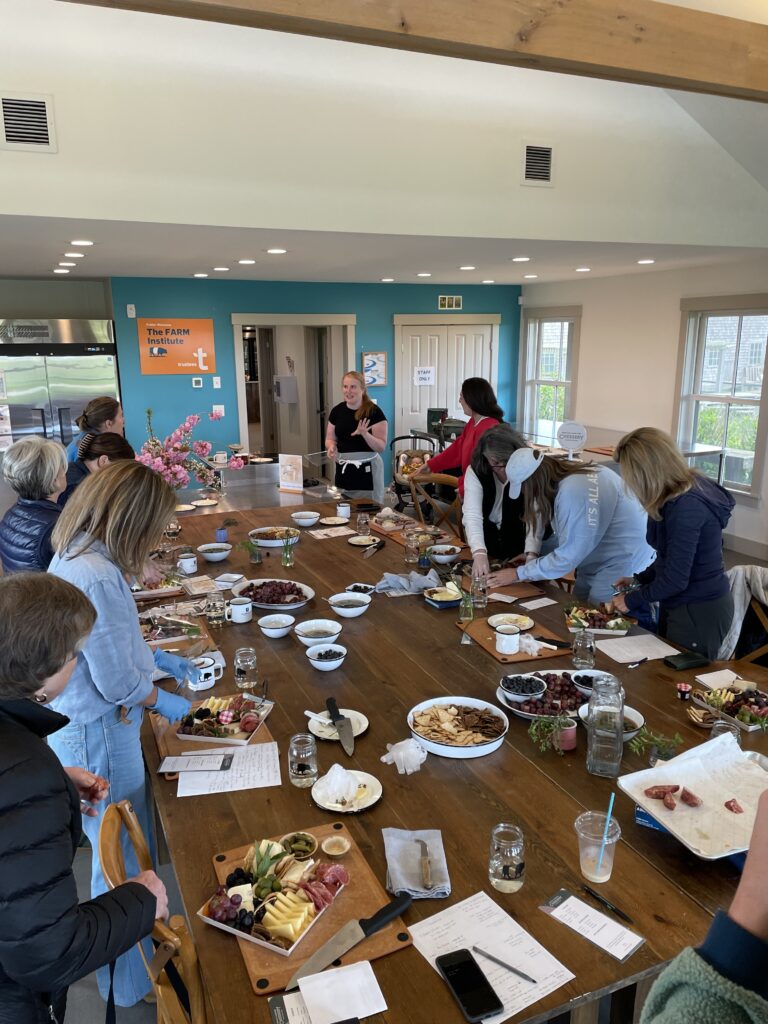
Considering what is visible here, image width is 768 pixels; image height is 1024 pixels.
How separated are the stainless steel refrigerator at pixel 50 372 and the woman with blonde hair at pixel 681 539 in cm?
593

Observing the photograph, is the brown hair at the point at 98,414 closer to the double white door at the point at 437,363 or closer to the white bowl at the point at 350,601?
the white bowl at the point at 350,601

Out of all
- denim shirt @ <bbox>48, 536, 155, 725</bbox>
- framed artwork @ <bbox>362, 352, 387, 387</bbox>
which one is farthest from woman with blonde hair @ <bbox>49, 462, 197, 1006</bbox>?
framed artwork @ <bbox>362, 352, 387, 387</bbox>

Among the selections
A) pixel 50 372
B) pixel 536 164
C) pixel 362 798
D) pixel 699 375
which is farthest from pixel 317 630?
pixel 699 375

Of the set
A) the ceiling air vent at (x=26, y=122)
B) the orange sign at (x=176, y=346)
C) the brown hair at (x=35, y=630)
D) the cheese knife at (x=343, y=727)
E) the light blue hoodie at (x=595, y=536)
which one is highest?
the ceiling air vent at (x=26, y=122)

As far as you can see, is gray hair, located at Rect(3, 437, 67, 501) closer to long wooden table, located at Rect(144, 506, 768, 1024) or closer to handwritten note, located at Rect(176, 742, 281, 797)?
long wooden table, located at Rect(144, 506, 768, 1024)

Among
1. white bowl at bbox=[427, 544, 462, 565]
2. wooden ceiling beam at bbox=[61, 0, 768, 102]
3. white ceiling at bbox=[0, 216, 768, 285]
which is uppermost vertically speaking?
wooden ceiling beam at bbox=[61, 0, 768, 102]

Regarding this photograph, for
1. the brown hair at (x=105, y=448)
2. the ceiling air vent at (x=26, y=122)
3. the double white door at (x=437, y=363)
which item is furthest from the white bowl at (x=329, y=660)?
the double white door at (x=437, y=363)

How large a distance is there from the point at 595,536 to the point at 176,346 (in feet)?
20.1

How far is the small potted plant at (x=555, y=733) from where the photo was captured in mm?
1898

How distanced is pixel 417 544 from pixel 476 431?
1303 mm

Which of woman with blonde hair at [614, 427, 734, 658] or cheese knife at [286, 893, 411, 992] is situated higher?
woman with blonde hair at [614, 427, 734, 658]

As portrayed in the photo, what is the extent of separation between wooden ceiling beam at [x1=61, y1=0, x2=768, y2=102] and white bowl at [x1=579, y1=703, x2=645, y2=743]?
2.57 meters

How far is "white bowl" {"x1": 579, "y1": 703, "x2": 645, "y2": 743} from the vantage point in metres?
1.91

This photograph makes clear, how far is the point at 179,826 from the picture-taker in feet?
5.38
